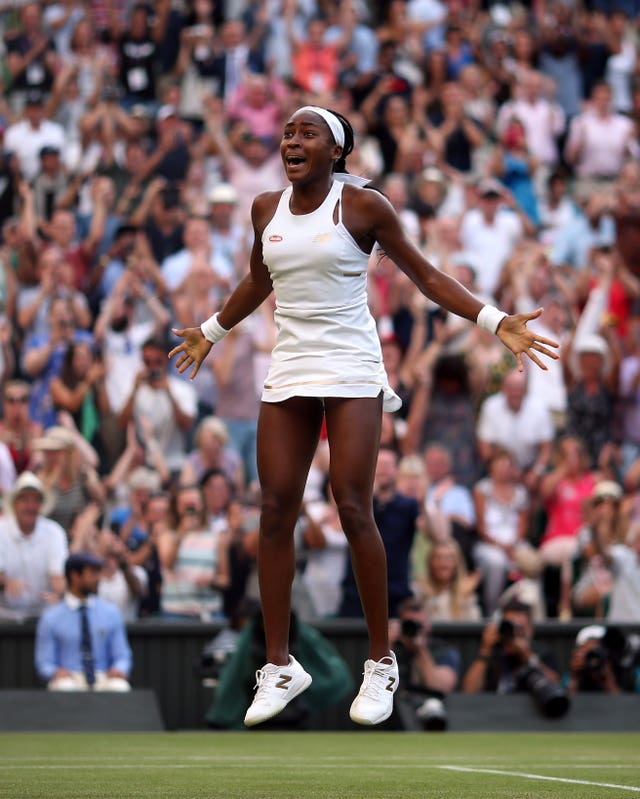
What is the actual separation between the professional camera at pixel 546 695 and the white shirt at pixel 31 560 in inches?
135

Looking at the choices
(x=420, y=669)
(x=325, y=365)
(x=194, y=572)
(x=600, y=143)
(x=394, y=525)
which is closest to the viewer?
(x=325, y=365)

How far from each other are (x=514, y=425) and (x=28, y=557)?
452 centimetres

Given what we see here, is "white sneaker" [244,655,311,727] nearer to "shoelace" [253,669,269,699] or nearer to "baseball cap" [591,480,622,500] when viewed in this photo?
"shoelace" [253,669,269,699]

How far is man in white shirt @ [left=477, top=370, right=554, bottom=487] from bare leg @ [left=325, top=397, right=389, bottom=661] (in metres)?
7.91

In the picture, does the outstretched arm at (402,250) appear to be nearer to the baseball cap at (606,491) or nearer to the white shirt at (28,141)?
the baseball cap at (606,491)

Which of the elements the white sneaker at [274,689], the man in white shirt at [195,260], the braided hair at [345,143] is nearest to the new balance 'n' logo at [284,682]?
the white sneaker at [274,689]

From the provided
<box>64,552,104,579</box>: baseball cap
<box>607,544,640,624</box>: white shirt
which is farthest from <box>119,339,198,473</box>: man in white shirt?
<box>607,544,640,624</box>: white shirt

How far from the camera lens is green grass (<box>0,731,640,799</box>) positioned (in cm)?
671

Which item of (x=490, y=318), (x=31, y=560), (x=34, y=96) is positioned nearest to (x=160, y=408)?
(x=31, y=560)

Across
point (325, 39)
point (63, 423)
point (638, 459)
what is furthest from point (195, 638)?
point (325, 39)

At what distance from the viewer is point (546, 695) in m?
11.9

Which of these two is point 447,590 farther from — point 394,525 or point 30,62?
point 30,62

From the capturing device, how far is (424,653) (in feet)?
40.7

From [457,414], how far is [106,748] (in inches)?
242
